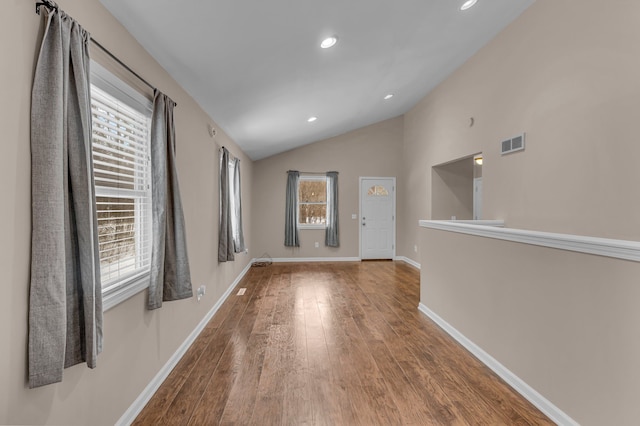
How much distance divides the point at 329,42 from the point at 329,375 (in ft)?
9.04

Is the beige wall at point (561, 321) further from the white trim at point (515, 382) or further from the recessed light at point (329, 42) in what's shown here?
the recessed light at point (329, 42)

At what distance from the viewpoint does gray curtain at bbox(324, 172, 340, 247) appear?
681cm

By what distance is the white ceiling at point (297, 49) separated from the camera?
1865 millimetres

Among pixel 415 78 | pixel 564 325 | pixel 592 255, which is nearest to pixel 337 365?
pixel 564 325

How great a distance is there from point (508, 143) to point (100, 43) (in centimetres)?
411

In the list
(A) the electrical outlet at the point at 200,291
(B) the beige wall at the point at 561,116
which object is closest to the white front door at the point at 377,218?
(B) the beige wall at the point at 561,116

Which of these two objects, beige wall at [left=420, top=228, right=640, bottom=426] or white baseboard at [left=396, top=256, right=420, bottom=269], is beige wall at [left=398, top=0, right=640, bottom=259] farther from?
white baseboard at [left=396, top=256, right=420, bottom=269]

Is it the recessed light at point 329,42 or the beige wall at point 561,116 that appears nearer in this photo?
the beige wall at point 561,116

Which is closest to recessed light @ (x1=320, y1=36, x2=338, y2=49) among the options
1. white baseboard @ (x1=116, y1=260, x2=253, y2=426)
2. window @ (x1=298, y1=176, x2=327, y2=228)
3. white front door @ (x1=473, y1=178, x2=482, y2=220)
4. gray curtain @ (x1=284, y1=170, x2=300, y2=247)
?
white baseboard @ (x1=116, y1=260, x2=253, y2=426)

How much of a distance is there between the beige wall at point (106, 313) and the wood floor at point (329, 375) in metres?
0.33

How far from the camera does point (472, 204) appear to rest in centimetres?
579

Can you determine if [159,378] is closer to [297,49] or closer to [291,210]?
[297,49]

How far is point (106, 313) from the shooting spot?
61.8 inches

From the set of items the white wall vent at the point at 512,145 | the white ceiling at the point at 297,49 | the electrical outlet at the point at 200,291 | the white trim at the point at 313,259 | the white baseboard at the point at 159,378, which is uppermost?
the white ceiling at the point at 297,49
